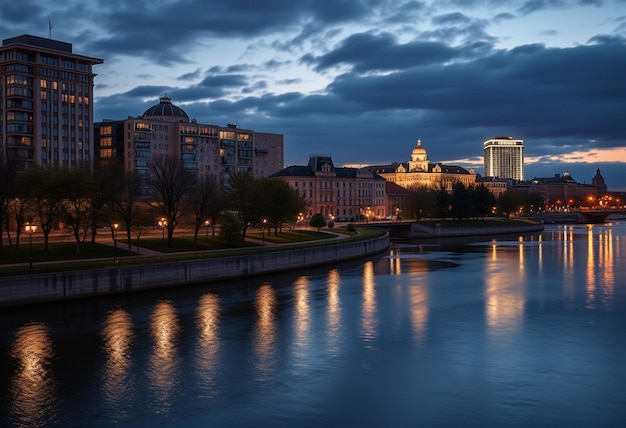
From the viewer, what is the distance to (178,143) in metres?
158

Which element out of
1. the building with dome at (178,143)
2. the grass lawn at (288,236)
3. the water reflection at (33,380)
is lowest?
the water reflection at (33,380)

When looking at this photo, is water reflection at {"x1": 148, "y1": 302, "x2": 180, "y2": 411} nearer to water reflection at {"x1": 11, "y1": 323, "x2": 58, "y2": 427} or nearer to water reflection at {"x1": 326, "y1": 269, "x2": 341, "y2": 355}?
water reflection at {"x1": 11, "y1": 323, "x2": 58, "y2": 427}

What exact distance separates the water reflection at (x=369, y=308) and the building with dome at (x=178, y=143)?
8306 centimetres

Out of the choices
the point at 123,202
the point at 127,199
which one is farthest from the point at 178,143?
the point at 127,199

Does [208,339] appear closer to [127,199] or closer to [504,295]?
[504,295]

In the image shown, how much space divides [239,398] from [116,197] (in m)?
48.0

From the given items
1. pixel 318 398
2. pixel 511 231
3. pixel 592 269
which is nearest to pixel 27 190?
pixel 318 398

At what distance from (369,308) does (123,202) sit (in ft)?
129

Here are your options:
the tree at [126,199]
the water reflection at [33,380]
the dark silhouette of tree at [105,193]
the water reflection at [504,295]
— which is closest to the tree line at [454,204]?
the water reflection at [504,295]

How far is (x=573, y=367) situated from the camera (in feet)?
102

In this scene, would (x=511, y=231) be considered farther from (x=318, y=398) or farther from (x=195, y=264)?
(x=318, y=398)

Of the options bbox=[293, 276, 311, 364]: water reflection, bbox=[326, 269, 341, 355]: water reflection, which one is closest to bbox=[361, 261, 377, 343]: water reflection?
bbox=[326, 269, 341, 355]: water reflection

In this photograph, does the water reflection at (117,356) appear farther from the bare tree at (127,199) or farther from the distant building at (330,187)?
the distant building at (330,187)

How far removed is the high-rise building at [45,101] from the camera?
121125mm
